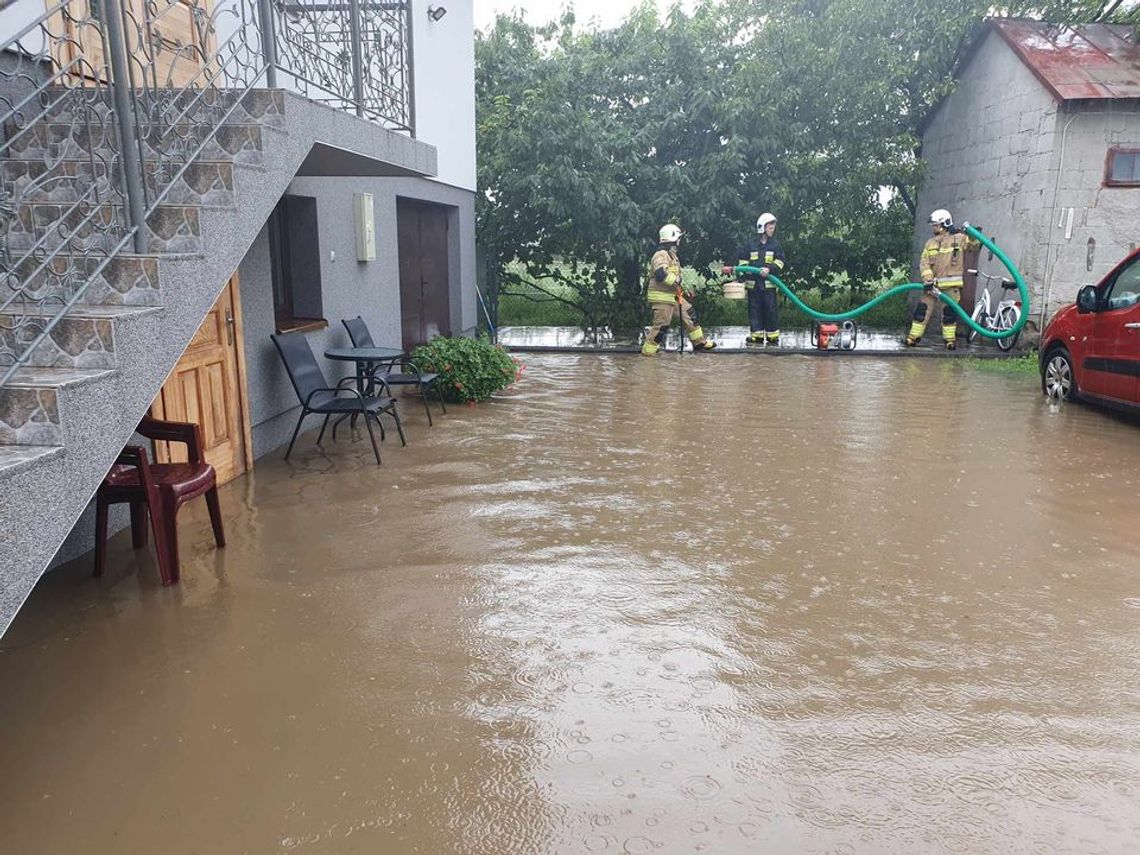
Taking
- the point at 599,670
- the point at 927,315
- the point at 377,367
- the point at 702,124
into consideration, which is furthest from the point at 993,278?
the point at 599,670

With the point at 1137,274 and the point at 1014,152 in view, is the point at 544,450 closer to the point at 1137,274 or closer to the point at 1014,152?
the point at 1137,274

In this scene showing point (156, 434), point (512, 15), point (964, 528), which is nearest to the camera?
point (156, 434)

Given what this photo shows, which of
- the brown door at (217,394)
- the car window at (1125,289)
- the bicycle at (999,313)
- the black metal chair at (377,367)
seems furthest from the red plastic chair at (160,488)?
the bicycle at (999,313)

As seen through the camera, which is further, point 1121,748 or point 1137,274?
point 1137,274

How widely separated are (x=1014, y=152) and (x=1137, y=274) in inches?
213

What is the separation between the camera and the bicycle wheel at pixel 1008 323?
12781 mm

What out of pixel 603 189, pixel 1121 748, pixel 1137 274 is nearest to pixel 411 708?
pixel 1121 748

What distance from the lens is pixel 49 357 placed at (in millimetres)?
3078

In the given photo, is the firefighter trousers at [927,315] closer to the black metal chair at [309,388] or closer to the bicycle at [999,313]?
the bicycle at [999,313]

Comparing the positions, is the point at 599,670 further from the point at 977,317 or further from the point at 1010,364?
the point at 977,317

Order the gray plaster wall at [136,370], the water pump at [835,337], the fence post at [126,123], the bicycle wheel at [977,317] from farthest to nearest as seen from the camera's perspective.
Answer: the bicycle wheel at [977,317], the water pump at [835,337], the fence post at [126,123], the gray plaster wall at [136,370]

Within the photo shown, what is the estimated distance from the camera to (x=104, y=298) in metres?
3.47

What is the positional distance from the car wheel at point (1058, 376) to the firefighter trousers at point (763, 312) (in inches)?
180

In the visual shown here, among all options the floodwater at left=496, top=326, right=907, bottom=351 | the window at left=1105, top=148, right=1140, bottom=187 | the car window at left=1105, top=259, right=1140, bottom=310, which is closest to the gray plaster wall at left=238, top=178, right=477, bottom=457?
the floodwater at left=496, top=326, right=907, bottom=351
